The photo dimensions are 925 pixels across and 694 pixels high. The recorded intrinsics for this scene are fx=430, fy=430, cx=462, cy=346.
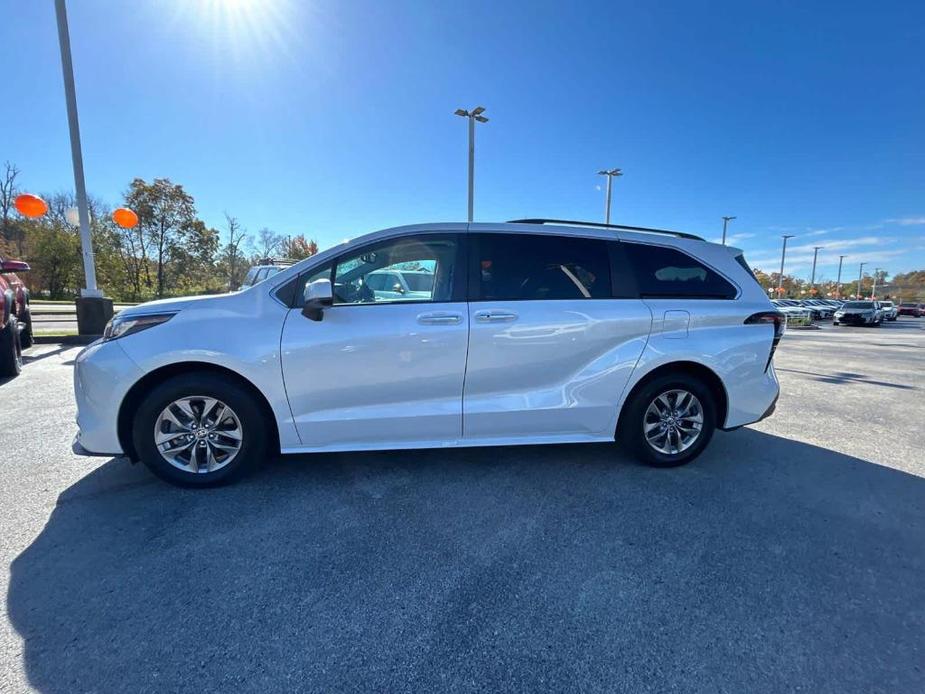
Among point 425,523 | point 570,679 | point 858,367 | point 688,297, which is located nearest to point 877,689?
point 570,679

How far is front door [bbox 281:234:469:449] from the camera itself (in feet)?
9.52

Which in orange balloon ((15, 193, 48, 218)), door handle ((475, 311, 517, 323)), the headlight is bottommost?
the headlight

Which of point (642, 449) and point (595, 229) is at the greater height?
point (595, 229)

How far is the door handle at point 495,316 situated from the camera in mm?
3025

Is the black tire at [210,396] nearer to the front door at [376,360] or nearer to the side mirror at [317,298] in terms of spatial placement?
the front door at [376,360]

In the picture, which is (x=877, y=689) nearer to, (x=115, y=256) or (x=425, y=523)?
(x=425, y=523)

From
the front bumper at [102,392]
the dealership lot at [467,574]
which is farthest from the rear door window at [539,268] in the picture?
the front bumper at [102,392]

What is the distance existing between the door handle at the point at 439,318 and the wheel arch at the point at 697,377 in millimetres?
1435

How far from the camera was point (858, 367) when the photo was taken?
8.55 meters

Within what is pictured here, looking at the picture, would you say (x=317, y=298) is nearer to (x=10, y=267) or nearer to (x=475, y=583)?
(x=475, y=583)

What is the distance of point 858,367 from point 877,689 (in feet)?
31.0

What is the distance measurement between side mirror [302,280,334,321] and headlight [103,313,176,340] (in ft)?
2.93

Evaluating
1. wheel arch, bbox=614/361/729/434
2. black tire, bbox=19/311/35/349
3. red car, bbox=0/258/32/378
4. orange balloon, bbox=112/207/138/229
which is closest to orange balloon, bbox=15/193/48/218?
orange balloon, bbox=112/207/138/229

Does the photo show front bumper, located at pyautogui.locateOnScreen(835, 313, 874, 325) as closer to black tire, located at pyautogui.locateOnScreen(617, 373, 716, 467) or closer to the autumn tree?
black tire, located at pyautogui.locateOnScreen(617, 373, 716, 467)
